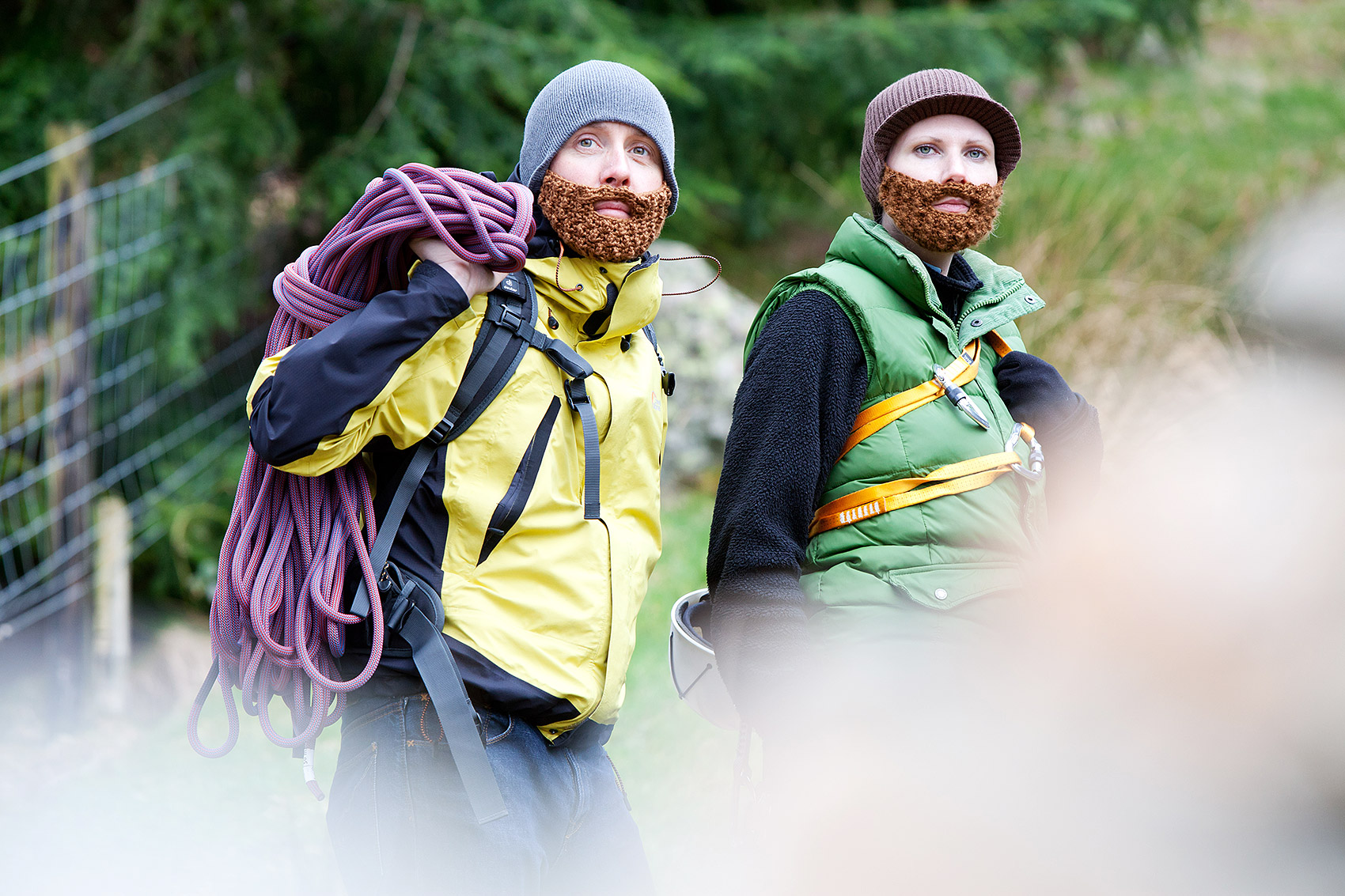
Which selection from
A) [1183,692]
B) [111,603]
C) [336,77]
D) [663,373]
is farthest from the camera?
[336,77]

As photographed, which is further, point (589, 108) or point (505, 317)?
point (589, 108)

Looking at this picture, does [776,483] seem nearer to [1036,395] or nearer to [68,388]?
[1036,395]

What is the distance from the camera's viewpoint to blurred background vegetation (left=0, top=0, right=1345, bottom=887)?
15.9ft

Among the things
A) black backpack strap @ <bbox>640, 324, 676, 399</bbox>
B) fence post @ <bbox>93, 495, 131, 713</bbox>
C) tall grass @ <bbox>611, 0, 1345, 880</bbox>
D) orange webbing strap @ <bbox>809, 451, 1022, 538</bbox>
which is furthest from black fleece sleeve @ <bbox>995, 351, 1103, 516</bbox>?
fence post @ <bbox>93, 495, 131, 713</bbox>

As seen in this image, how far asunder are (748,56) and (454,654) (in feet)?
16.8

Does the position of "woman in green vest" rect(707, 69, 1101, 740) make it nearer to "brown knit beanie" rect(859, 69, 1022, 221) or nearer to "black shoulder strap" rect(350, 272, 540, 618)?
"brown knit beanie" rect(859, 69, 1022, 221)

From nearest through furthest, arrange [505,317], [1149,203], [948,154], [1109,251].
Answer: [505,317] → [948,154] → [1109,251] → [1149,203]

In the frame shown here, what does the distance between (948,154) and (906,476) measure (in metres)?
0.61

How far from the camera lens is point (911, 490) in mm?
1895

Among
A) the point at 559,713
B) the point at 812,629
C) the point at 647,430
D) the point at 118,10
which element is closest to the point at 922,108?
the point at 647,430

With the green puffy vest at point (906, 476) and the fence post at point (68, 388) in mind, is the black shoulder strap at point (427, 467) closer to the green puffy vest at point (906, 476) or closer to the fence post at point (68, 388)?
the green puffy vest at point (906, 476)

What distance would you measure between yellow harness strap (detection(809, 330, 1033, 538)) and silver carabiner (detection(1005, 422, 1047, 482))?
0.6 inches

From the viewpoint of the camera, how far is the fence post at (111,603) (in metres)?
4.66

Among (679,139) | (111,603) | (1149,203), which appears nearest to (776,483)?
(111,603)
